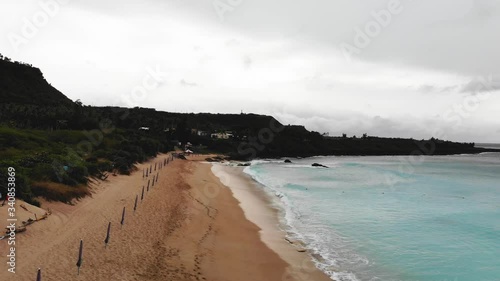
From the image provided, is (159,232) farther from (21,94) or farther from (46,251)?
(21,94)

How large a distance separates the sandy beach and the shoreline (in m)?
0.04

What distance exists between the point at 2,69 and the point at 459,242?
12293 cm

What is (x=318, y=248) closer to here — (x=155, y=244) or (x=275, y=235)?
(x=275, y=235)

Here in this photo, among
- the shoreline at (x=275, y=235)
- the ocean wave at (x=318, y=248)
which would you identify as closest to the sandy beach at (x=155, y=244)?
the shoreline at (x=275, y=235)

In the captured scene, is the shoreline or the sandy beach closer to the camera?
the sandy beach

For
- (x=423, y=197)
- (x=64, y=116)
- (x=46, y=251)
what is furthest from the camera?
(x=64, y=116)

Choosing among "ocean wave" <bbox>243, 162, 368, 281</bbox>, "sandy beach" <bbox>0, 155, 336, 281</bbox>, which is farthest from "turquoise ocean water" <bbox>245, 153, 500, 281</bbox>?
"sandy beach" <bbox>0, 155, 336, 281</bbox>

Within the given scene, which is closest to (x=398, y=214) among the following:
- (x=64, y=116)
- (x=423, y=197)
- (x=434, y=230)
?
(x=434, y=230)

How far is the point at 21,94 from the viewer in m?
99.8

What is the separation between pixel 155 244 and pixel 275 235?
634 cm

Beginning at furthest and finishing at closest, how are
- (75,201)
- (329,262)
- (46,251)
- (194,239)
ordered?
1. (75,201)
2. (194,239)
3. (329,262)
4. (46,251)

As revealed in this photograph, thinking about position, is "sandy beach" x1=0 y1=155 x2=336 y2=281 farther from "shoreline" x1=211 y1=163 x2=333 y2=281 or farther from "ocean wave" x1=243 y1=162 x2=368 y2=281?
"ocean wave" x1=243 y1=162 x2=368 y2=281

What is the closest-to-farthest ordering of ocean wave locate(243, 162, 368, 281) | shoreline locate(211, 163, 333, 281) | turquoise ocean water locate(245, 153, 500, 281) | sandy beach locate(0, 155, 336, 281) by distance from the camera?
sandy beach locate(0, 155, 336, 281)
shoreline locate(211, 163, 333, 281)
ocean wave locate(243, 162, 368, 281)
turquoise ocean water locate(245, 153, 500, 281)

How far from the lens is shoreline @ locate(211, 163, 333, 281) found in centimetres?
1328
